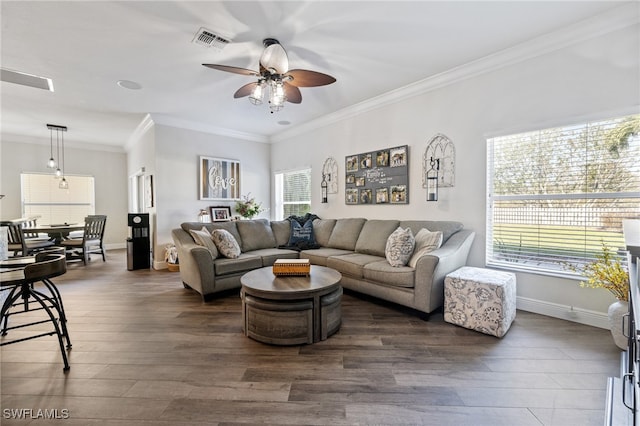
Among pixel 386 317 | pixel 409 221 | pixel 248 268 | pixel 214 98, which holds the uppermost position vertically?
pixel 214 98

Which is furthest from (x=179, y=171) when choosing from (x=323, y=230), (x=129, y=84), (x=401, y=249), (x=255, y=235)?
(x=401, y=249)

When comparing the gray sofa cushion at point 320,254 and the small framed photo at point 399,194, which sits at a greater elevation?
the small framed photo at point 399,194

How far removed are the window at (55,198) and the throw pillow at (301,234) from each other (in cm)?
623

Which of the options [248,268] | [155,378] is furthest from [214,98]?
[155,378]

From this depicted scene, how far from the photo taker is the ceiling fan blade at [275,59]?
245cm

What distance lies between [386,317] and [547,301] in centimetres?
164

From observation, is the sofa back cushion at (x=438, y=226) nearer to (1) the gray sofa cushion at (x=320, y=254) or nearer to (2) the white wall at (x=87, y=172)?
(1) the gray sofa cushion at (x=320, y=254)

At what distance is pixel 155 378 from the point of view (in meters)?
1.80

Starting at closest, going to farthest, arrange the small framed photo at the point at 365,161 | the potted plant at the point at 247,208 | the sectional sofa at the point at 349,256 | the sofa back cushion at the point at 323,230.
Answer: the sectional sofa at the point at 349,256 < the small framed photo at the point at 365,161 < the sofa back cushion at the point at 323,230 < the potted plant at the point at 247,208

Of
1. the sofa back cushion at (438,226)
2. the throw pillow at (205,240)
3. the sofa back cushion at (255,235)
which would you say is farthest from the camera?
the sofa back cushion at (255,235)

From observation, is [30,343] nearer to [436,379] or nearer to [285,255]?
[285,255]

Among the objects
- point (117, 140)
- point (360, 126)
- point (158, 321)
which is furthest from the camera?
point (117, 140)

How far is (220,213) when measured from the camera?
18.6 ft

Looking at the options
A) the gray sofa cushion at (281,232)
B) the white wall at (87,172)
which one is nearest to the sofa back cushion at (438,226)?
the gray sofa cushion at (281,232)
